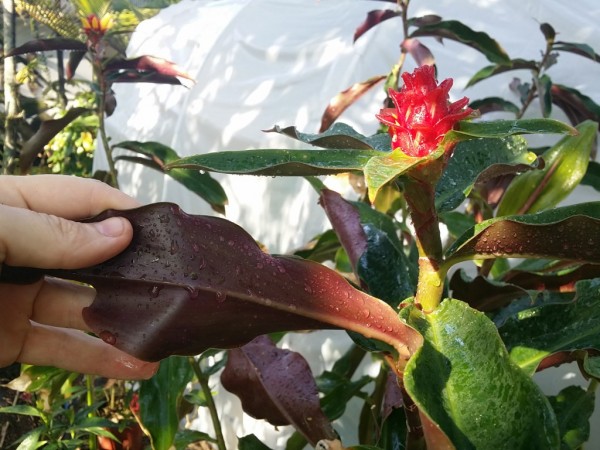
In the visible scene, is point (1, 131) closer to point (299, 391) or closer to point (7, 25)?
point (7, 25)

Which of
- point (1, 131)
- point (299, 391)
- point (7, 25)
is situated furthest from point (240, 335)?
point (1, 131)

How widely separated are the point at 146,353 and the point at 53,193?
10.8 inches

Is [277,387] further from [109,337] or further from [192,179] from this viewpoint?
[192,179]

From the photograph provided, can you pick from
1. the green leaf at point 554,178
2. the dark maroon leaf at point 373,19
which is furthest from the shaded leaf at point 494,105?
the green leaf at point 554,178

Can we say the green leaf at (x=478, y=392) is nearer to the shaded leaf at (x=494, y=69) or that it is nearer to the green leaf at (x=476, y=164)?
the green leaf at (x=476, y=164)

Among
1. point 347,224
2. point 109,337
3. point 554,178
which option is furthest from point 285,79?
point 109,337

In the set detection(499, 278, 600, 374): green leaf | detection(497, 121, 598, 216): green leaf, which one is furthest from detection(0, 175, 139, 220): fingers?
detection(497, 121, 598, 216): green leaf

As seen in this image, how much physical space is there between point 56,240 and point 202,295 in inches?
5.8

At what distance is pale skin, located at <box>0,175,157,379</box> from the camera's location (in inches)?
19.8

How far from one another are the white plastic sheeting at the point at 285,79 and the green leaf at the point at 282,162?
102cm

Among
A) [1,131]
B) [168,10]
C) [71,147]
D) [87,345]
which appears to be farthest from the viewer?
[71,147]

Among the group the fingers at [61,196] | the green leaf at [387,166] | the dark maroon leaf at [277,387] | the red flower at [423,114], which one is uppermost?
the red flower at [423,114]

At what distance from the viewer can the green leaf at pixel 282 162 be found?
1.59 ft

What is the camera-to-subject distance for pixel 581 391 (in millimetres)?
939
